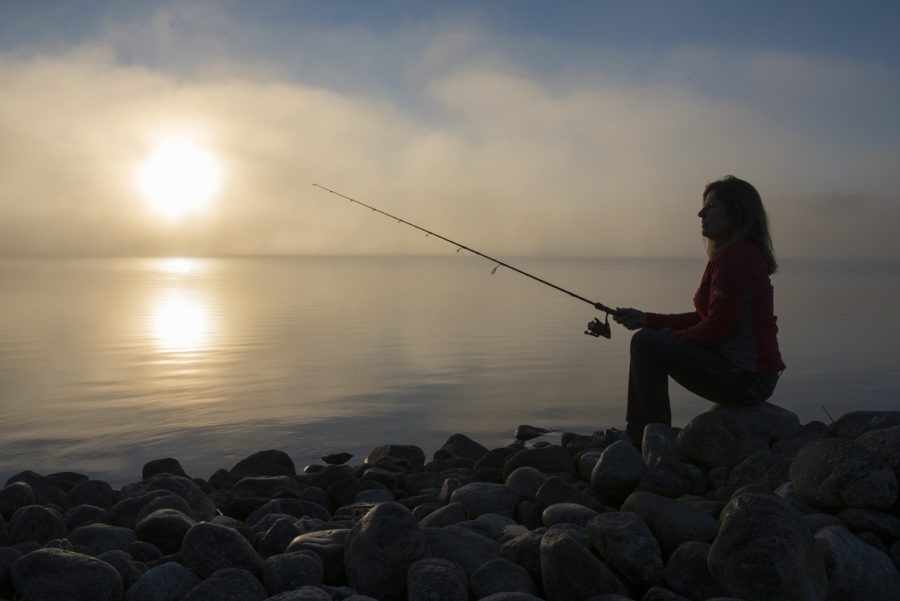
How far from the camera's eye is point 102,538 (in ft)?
15.1

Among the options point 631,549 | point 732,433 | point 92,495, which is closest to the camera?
point 631,549

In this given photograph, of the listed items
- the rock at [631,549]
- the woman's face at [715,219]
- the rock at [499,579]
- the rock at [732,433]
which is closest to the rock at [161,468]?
the rock at [732,433]

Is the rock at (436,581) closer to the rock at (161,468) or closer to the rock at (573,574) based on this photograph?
the rock at (573,574)

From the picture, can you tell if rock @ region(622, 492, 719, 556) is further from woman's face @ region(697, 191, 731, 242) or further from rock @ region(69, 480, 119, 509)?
rock @ region(69, 480, 119, 509)

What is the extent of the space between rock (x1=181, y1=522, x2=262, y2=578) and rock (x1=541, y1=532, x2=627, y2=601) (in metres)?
1.38

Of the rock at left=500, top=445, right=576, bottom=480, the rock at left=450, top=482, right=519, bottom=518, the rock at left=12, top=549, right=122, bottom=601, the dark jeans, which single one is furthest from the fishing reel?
the rock at left=12, top=549, right=122, bottom=601

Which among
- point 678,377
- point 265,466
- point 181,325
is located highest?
point 181,325

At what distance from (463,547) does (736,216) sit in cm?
332

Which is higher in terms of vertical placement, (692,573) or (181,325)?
(181,325)

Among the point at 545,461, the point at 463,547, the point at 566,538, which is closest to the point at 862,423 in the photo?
the point at 545,461

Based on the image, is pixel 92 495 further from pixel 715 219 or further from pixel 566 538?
pixel 715 219

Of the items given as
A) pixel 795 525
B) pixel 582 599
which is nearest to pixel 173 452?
pixel 582 599

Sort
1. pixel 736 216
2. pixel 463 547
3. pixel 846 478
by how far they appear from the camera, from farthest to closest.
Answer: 1. pixel 736 216
2. pixel 846 478
3. pixel 463 547

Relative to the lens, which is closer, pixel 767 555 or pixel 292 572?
pixel 767 555
